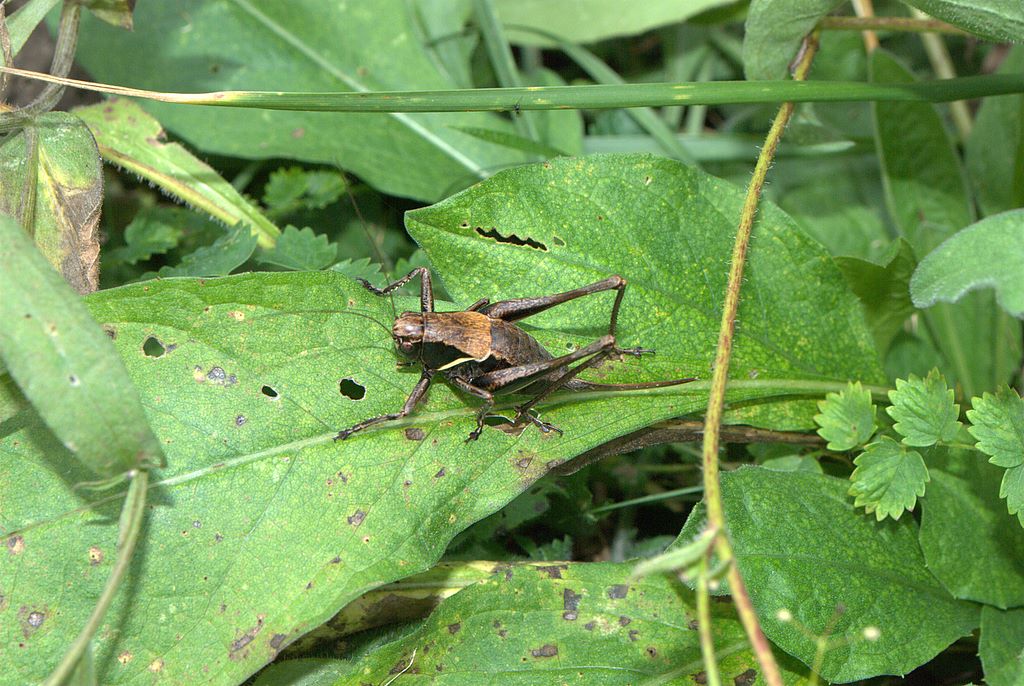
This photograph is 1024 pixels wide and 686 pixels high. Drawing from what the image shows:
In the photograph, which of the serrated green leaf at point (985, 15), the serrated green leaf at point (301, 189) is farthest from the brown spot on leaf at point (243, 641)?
the serrated green leaf at point (985, 15)

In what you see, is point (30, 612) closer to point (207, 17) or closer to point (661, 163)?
point (661, 163)

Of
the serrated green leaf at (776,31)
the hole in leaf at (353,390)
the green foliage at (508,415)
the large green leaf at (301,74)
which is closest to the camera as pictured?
the green foliage at (508,415)

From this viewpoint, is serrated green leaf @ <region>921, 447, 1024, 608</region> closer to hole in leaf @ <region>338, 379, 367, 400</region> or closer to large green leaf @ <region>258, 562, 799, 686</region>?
large green leaf @ <region>258, 562, 799, 686</region>

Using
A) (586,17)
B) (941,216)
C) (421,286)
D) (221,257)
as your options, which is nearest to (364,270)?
(421,286)

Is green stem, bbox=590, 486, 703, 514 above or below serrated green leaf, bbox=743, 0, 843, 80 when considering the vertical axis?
below

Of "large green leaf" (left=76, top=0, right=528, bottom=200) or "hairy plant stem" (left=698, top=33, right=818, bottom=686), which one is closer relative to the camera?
"hairy plant stem" (left=698, top=33, right=818, bottom=686)

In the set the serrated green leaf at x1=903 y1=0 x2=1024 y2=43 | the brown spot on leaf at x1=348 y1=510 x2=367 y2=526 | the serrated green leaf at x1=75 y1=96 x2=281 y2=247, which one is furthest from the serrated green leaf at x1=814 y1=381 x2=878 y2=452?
the serrated green leaf at x1=75 y1=96 x2=281 y2=247

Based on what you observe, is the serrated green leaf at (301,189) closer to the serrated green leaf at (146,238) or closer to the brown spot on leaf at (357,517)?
the serrated green leaf at (146,238)
